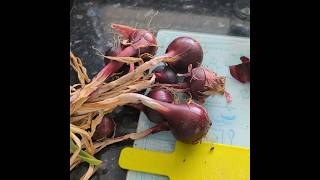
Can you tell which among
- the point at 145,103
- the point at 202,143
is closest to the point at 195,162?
the point at 202,143

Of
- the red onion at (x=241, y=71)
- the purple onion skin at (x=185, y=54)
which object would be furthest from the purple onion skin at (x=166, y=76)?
the red onion at (x=241, y=71)

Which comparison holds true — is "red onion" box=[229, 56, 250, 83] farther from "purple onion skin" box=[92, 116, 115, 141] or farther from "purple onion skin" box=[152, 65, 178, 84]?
"purple onion skin" box=[92, 116, 115, 141]

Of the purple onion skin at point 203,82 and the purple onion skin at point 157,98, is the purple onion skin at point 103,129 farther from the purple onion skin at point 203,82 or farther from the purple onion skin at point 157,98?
the purple onion skin at point 203,82

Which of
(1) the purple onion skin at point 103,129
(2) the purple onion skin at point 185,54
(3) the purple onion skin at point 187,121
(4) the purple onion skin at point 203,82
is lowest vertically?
(1) the purple onion skin at point 103,129

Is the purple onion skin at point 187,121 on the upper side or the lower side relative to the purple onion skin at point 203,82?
lower
